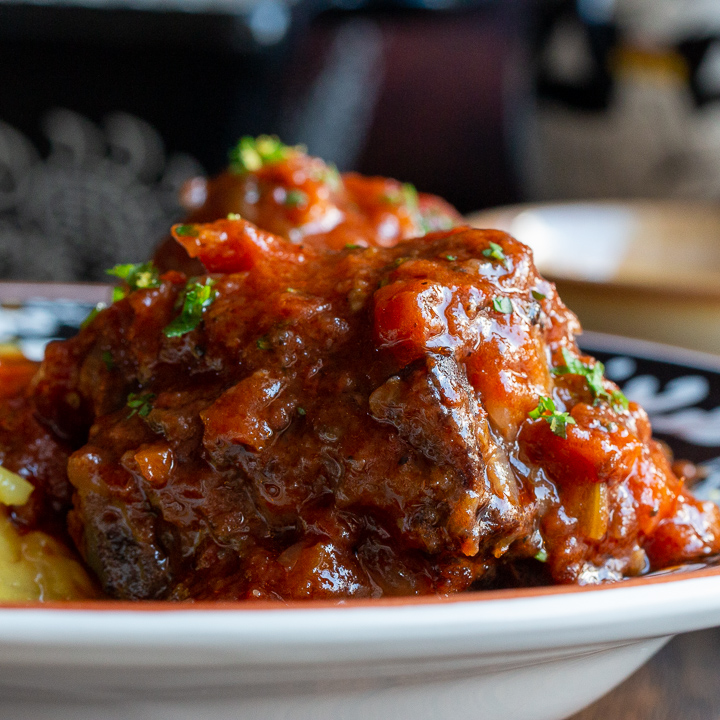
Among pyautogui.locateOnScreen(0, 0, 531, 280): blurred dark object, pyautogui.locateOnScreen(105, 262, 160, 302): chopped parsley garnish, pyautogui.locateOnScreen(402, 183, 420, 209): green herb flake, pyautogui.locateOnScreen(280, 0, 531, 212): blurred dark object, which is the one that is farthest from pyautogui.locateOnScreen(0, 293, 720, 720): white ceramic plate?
pyautogui.locateOnScreen(280, 0, 531, 212): blurred dark object

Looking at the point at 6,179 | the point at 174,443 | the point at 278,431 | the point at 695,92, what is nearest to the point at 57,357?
the point at 174,443

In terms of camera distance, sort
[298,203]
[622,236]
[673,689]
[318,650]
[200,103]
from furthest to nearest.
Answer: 1. [200,103]
2. [622,236]
3. [298,203]
4. [673,689]
5. [318,650]

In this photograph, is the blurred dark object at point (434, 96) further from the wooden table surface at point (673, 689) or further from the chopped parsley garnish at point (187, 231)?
the wooden table surface at point (673, 689)

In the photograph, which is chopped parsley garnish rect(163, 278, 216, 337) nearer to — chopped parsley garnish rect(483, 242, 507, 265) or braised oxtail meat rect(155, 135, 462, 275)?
chopped parsley garnish rect(483, 242, 507, 265)

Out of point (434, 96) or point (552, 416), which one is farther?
point (434, 96)

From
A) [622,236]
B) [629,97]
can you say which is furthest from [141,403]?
[629,97]

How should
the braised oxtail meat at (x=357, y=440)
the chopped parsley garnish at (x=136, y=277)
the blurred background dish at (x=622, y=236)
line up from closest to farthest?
the braised oxtail meat at (x=357, y=440) → the chopped parsley garnish at (x=136, y=277) → the blurred background dish at (x=622, y=236)

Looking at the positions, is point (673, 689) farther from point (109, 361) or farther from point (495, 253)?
point (109, 361)

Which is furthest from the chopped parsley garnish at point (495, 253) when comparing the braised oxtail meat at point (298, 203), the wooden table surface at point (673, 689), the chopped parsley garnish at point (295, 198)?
the chopped parsley garnish at point (295, 198)
